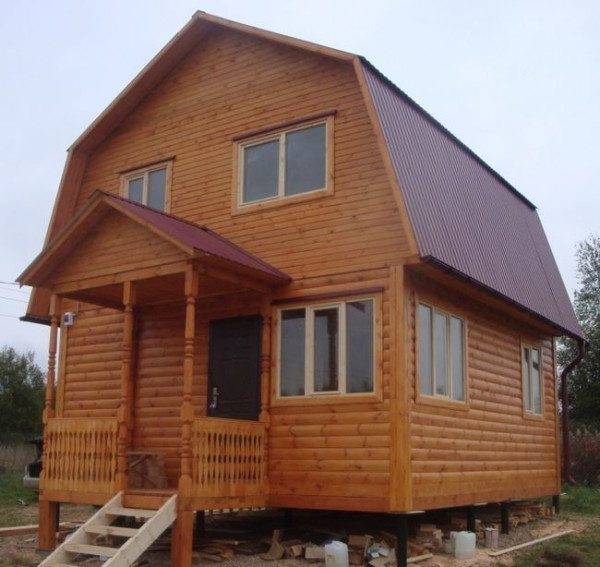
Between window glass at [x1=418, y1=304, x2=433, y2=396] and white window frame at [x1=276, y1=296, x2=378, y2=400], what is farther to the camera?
window glass at [x1=418, y1=304, x2=433, y2=396]

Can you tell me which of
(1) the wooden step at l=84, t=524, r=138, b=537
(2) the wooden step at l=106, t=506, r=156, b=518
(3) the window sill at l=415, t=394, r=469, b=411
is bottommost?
(1) the wooden step at l=84, t=524, r=138, b=537

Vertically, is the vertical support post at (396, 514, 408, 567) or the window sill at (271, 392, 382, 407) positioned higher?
the window sill at (271, 392, 382, 407)

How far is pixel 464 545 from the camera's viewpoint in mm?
10234

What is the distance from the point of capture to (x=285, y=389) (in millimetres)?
→ 10719

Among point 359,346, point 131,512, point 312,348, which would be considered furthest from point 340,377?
point 131,512

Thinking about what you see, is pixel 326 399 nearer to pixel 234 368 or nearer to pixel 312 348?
pixel 312 348

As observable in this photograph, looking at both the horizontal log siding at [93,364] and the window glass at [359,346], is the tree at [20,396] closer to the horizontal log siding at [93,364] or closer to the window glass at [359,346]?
the horizontal log siding at [93,364]

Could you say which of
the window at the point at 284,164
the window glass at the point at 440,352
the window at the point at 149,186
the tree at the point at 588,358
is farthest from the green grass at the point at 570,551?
the tree at the point at 588,358

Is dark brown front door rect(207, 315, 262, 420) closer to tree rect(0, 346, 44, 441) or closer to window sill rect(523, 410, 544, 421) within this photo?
window sill rect(523, 410, 544, 421)

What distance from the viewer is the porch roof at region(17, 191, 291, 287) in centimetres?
970

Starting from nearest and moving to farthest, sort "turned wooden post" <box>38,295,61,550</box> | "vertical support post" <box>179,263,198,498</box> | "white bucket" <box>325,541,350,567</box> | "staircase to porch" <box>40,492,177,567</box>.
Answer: "staircase to porch" <box>40,492,177,567</box> → "vertical support post" <box>179,263,198,498</box> → "white bucket" <box>325,541,350,567</box> → "turned wooden post" <box>38,295,61,550</box>

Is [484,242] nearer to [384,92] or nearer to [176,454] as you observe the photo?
[384,92]

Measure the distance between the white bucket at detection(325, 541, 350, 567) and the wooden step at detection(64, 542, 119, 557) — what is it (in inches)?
92.9

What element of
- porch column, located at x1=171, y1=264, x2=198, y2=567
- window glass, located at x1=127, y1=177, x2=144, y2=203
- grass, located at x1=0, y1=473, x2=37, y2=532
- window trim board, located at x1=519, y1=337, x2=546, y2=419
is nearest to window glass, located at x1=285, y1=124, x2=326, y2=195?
porch column, located at x1=171, y1=264, x2=198, y2=567
